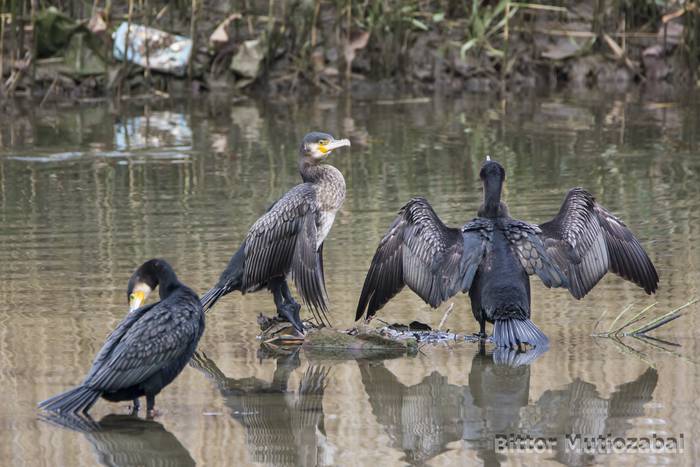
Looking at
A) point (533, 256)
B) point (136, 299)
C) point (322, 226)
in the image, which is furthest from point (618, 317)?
point (136, 299)

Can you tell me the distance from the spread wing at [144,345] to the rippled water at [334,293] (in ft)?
0.84

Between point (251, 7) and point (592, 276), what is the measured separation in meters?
13.1

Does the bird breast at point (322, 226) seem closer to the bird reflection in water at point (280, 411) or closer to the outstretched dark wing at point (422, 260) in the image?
the outstretched dark wing at point (422, 260)

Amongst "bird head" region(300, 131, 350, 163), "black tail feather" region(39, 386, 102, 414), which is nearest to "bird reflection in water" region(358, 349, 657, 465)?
"black tail feather" region(39, 386, 102, 414)

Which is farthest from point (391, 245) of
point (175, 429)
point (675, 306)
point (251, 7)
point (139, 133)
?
point (251, 7)

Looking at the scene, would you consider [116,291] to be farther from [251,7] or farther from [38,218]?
[251,7]

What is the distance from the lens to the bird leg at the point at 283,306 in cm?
737

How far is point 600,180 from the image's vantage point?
12.1 metres

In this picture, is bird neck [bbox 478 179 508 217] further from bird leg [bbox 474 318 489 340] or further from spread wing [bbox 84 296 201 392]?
spread wing [bbox 84 296 201 392]

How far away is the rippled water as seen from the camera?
573 centimetres

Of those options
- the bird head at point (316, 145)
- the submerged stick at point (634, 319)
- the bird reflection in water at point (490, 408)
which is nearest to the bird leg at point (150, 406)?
the bird reflection in water at point (490, 408)

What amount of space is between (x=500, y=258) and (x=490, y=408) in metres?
1.24

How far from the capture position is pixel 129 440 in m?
5.66

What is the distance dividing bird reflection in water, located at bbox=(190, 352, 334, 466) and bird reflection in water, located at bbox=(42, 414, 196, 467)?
13.4 inches
